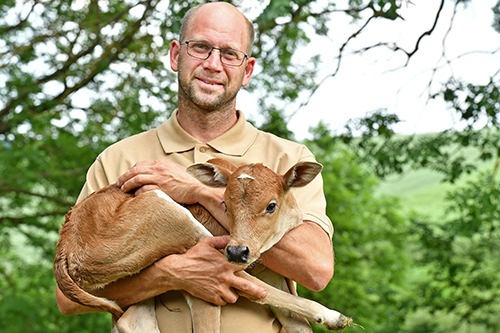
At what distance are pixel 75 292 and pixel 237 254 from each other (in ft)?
2.69

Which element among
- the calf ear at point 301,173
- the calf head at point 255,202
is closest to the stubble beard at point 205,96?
the calf head at point 255,202

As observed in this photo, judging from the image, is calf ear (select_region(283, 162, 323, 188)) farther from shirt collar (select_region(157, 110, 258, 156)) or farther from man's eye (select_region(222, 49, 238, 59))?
man's eye (select_region(222, 49, 238, 59))

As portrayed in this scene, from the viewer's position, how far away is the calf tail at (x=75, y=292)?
3795 mm

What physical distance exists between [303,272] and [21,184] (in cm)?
754

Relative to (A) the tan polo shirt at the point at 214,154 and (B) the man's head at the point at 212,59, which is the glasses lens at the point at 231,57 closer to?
(B) the man's head at the point at 212,59

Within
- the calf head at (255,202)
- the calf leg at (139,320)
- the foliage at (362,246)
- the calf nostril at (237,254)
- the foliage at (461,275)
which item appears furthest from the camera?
A: the foliage at (362,246)

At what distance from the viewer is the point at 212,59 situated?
4344mm

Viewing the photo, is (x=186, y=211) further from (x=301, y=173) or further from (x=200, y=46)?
(x=200, y=46)

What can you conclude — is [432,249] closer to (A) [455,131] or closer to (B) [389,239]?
(A) [455,131]

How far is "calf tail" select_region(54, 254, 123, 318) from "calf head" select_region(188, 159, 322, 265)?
0.70 meters

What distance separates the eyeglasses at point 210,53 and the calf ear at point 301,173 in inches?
29.4

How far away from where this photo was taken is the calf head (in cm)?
369

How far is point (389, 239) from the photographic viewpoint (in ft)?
52.4

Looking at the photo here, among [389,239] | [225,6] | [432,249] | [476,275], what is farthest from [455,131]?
[389,239]
